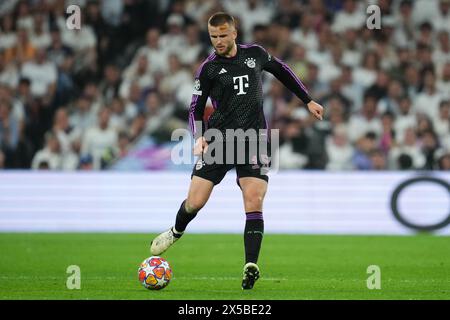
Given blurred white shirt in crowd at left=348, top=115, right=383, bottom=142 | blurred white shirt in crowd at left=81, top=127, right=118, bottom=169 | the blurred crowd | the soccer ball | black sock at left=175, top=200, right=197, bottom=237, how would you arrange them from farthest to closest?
1. blurred white shirt in crowd at left=348, top=115, right=383, bottom=142
2. blurred white shirt in crowd at left=81, top=127, right=118, bottom=169
3. the blurred crowd
4. black sock at left=175, top=200, right=197, bottom=237
5. the soccer ball

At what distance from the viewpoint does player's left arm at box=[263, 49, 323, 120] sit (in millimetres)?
8625

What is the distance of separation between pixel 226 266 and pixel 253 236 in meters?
2.20

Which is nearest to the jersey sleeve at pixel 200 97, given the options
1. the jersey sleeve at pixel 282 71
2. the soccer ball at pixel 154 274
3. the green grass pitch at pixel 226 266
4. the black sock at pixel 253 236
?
the jersey sleeve at pixel 282 71

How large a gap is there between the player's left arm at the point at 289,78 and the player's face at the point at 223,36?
483 millimetres

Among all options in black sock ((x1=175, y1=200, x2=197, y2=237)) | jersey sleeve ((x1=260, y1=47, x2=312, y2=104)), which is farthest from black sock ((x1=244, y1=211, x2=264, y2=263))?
jersey sleeve ((x1=260, y1=47, x2=312, y2=104))

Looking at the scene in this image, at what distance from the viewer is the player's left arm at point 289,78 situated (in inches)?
340

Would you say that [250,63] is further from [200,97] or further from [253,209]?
[253,209]

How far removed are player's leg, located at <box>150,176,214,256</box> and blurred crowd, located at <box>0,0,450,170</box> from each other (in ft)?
23.2

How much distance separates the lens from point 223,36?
8.24 meters

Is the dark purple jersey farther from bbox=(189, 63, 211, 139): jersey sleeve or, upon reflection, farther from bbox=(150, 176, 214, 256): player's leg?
bbox=(150, 176, 214, 256): player's leg

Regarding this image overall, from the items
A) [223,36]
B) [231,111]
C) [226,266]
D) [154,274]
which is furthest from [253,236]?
[226,266]

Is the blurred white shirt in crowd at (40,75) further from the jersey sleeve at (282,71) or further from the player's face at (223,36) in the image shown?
the player's face at (223,36)
